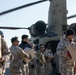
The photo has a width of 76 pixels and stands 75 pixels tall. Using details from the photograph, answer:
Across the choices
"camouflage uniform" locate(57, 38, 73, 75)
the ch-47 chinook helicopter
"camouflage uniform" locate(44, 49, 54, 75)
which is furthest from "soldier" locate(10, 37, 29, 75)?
the ch-47 chinook helicopter

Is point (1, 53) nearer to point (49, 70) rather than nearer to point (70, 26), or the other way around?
point (49, 70)

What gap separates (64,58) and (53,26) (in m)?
8.07

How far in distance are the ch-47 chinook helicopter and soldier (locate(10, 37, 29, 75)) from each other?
6.22 m

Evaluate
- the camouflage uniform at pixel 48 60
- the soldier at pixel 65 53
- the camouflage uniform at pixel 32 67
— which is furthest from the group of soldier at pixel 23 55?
the camouflage uniform at pixel 48 60

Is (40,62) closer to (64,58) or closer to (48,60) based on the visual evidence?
(48,60)

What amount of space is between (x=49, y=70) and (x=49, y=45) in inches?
62.9

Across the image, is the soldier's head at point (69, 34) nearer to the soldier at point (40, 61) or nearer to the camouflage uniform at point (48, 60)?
the soldier at point (40, 61)

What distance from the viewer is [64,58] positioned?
681 centimetres

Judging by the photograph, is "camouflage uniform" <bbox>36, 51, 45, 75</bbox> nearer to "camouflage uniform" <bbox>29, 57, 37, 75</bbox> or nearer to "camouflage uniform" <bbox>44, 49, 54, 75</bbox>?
"camouflage uniform" <bbox>29, 57, 37, 75</bbox>

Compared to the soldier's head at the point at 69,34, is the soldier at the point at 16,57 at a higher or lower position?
lower

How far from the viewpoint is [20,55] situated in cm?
759

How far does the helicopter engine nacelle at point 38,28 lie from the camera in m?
14.2

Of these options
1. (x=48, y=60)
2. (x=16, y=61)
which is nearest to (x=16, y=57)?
(x=16, y=61)

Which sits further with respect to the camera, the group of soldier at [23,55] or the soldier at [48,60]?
the soldier at [48,60]
